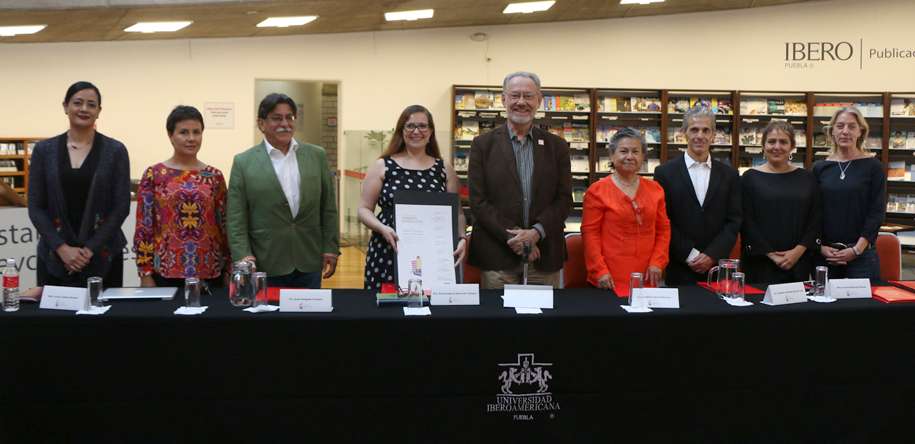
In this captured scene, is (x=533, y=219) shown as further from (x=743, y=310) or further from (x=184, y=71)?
(x=184, y=71)

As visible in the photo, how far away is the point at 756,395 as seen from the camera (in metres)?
2.06

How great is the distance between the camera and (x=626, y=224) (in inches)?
104

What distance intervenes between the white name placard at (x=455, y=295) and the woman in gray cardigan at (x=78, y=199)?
1.45 metres

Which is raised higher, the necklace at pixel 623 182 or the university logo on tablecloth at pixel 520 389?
the necklace at pixel 623 182

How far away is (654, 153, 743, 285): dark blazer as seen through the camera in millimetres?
2791

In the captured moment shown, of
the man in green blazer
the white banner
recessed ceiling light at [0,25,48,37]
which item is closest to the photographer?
the man in green blazer

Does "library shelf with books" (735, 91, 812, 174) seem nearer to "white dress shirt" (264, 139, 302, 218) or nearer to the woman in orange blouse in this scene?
the woman in orange blouse

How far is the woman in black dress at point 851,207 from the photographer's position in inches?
115

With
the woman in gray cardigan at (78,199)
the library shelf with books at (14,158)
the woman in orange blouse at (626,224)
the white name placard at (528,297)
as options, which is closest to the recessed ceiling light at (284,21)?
the library shelf with books at (14,158)

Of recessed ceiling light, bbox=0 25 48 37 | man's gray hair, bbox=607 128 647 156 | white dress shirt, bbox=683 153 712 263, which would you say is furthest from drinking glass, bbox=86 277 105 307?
recessed ceiling light, bbox=0 25 48 37

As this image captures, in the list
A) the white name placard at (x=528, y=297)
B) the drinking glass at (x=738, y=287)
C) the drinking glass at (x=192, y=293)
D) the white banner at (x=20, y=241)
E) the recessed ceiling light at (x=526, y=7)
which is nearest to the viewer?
the drinking glass at (x=192, y=293)

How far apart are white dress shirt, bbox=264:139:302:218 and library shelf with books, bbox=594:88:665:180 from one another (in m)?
6.66

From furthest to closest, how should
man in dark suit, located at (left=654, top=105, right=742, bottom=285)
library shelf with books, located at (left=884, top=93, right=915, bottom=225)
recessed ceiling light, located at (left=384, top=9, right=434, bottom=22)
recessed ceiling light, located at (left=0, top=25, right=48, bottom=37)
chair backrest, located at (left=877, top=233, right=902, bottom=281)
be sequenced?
1. library shelf with books, located at (left=884, top=93, right=915, bottom=225)
2. recessed ceiling light, located at (left=384, top=9, right=434, bottom=22)
3. recessed ceiling light, located at (left=0, top=25, right=48, bottom=37)
4. chair backrest, located at (left=877, top=233, right=902, bottom=281)
5. man in dark suit, located at (left=654, top=105, right=742, bottom=285)

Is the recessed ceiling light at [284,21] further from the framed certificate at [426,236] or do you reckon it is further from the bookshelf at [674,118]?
the framed certificate at [426,236]
